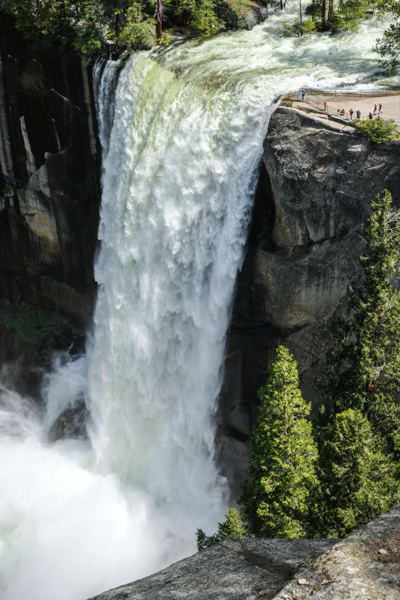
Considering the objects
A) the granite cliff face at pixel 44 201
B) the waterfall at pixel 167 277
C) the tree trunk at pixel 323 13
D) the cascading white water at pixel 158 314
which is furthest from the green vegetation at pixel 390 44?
the granite cliff face at pixel 44 201

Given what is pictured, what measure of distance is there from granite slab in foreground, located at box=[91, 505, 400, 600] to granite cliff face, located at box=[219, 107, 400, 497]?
13.3m

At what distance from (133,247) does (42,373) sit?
1210 centimetres

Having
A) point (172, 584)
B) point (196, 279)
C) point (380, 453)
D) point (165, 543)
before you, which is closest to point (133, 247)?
point (196, 279)

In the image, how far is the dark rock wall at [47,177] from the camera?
33.8m

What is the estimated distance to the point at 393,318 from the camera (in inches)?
801

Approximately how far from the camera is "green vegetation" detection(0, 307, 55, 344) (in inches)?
1544

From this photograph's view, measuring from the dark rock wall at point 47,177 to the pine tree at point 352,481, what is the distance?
2046 cm

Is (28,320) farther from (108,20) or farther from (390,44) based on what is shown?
(390,44)

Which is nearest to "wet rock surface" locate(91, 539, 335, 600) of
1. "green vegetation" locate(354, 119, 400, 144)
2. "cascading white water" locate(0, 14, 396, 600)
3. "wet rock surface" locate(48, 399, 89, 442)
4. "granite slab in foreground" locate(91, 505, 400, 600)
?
"granite slab in foreground" locate(91, 505, 400, 600)

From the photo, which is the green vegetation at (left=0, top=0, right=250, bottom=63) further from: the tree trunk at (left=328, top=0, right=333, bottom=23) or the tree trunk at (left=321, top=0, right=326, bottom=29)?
the tree trunk at (left=328, top=0, right=333, bottom=23)

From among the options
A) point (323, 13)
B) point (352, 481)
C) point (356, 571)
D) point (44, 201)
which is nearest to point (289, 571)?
point (356, 571)

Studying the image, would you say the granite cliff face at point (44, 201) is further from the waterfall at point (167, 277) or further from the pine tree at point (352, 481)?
the pine tree at point (352, 481)

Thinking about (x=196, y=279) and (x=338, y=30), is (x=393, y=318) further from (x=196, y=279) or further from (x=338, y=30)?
(x=338, y=30)

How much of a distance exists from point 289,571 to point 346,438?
7812mm
